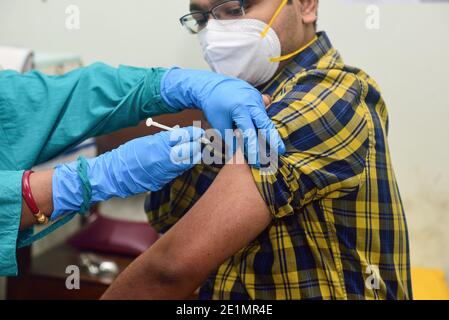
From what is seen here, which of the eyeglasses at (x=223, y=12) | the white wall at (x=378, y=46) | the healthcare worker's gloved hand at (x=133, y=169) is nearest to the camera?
the healthcare worker's gloved hand at (x=133, y=169)

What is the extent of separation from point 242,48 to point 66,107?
1.46ft

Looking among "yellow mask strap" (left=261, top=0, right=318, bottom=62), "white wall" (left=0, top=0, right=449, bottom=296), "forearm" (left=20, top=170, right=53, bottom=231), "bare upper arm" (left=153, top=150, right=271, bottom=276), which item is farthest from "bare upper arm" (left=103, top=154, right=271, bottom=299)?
"white wall" (left=0, top=0, right=449, bottom=296)

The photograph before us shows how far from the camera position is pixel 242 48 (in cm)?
121

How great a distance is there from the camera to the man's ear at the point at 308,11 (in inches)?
50.0

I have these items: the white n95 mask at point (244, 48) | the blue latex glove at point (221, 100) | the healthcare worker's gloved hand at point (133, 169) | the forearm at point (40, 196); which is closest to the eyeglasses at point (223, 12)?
the white n95 mask at point (244, 48)

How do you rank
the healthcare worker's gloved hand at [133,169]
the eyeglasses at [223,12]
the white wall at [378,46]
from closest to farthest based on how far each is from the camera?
the healthcare worker's gloved hand at [133,169] → the eyeglasses at [223,12] → the white wall at [378,46]

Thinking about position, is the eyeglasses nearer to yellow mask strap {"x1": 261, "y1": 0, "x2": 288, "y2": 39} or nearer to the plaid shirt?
yellow mask strap {"x1": 261, "y1": 0, "x2": 288, "y2": 39}

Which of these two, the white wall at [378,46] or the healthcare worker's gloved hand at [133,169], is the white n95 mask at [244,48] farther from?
the healthcare worker's gloved hand at [133,169]

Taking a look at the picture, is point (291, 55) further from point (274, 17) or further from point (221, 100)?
point (221, 100)

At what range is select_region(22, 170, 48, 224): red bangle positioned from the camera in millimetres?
1019

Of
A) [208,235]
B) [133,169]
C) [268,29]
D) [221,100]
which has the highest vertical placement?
[268,29]

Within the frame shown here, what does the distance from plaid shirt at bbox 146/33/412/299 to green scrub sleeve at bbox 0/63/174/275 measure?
246 millimetres

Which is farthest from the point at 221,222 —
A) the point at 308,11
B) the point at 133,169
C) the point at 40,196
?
the point at 308,11

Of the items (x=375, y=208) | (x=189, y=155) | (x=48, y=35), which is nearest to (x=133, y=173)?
(x=189, y=155)
